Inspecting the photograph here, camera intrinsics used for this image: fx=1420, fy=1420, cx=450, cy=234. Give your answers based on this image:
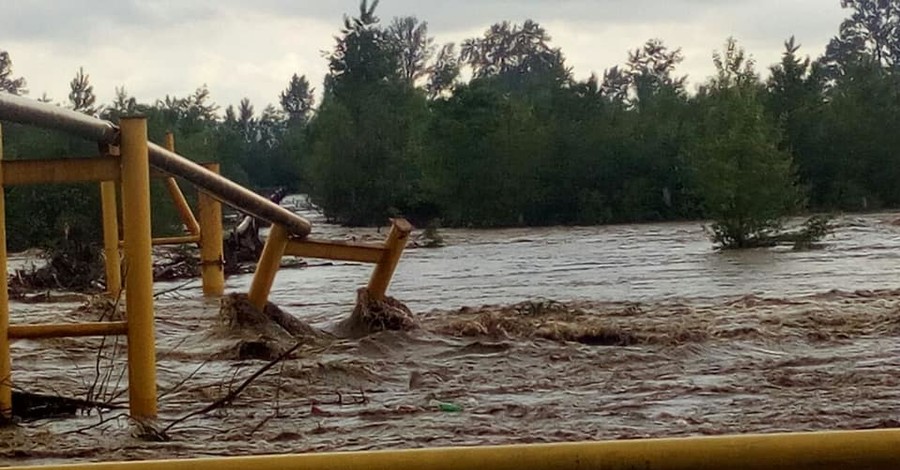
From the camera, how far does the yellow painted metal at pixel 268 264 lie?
863 cm

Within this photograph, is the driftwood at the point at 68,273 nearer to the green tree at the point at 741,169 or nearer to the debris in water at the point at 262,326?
the debris in water at the point at 262,326

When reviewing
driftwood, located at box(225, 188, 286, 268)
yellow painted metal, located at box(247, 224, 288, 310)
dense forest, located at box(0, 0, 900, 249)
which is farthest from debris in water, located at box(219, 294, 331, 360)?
dense forest, located at box(0, 0, 900, 249)

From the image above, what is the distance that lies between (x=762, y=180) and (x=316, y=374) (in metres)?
22.1

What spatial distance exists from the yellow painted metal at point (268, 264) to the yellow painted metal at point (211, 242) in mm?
2545

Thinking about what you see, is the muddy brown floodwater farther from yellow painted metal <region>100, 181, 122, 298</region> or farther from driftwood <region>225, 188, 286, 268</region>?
driftwood <region>225, 188, 286, 268</region>

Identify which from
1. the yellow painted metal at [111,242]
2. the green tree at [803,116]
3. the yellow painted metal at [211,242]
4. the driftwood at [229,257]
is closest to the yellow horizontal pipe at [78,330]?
the yellow painted metal at [111,242]

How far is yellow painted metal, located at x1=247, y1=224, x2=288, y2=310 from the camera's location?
863cm

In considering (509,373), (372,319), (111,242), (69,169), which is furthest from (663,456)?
(111,242)

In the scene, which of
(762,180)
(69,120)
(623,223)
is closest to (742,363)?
(69,120)

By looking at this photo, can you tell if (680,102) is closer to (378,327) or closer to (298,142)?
(298,142)

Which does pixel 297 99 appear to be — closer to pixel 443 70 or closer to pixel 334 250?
pixel 443 70

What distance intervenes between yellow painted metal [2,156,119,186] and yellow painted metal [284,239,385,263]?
337 cm

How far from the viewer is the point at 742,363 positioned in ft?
26.4

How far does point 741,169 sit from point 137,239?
24817 millimetres
